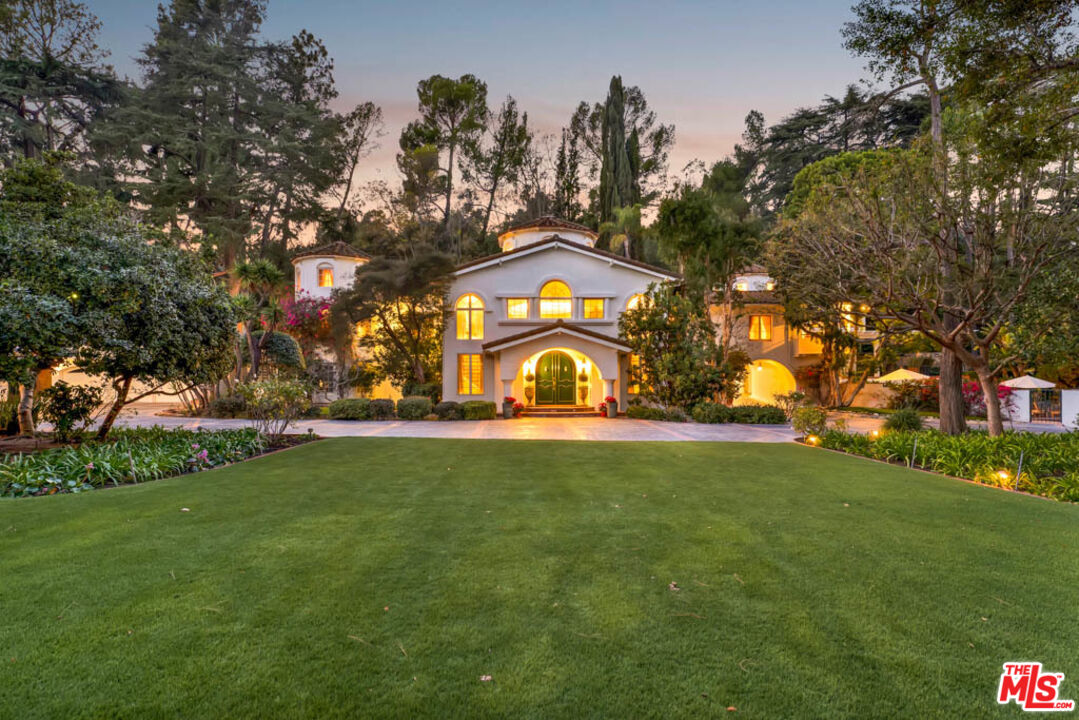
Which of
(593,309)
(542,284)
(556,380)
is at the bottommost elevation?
(556,380)

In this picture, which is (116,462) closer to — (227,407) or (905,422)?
(227,407)

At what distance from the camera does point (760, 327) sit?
25219 millimetres

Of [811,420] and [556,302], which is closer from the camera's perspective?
[811,420]

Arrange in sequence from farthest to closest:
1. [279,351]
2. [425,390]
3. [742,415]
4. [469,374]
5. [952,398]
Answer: [425,390]
[469,374]
[279,351]
[742,415]
[952,398]

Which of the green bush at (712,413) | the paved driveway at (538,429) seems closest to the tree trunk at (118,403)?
the paved driveway at (538,429)

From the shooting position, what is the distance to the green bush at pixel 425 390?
21781 mm

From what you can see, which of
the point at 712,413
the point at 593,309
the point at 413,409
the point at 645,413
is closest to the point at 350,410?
the point at 413,409

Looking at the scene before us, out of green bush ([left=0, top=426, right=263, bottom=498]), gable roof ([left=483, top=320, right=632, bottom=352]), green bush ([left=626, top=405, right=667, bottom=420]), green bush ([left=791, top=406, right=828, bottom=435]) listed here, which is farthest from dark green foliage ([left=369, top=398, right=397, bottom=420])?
green bush ([left=791, top=406, right=828, bottom=435])

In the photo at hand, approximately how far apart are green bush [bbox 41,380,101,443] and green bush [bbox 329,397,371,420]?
8355 mm

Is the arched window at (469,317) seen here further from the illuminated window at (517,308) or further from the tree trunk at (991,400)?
the tree trunk at (991,400)

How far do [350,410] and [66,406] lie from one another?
29.2ft

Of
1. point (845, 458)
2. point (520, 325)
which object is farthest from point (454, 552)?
point (520, 325)

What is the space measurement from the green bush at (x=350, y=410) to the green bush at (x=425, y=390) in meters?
3.13

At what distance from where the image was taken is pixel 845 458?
1055 centimetres
